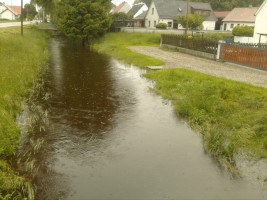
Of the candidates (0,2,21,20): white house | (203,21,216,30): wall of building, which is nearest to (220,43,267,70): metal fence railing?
(203,21,216,30): wall of building

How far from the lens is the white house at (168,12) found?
181 feet

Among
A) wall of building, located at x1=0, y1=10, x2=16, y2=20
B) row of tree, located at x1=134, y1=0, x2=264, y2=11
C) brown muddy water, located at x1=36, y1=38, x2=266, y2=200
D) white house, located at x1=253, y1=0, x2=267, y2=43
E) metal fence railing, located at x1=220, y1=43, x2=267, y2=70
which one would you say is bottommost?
brown muddy water, located at x1=36, y1=38, x2=266, y2=200

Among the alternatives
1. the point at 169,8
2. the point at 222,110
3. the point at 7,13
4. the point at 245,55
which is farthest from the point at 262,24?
the point at 7,13

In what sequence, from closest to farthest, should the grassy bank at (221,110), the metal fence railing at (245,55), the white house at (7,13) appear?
the grassy bank at (221,110) → the metal fence railing at (245,55) → the white house at (7,13)

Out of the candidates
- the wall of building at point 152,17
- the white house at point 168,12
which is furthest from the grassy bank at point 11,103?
the wall of building at point 152,17

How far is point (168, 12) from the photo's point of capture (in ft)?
185

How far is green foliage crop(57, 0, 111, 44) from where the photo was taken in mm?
34750

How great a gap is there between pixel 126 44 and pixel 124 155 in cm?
2811

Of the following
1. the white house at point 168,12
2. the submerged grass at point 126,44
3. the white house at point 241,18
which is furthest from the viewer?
the white house at point 241,18

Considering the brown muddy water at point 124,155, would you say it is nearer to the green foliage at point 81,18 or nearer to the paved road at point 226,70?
the paved road at point 226,70

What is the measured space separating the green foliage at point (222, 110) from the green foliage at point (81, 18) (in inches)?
897

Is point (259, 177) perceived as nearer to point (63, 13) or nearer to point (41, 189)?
point (41, 189)

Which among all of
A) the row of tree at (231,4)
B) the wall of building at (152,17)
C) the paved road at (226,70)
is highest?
the row of tree at (231,4)

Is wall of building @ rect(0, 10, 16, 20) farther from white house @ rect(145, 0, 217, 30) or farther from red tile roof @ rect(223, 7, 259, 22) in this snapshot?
red tile roof @ rect(223, 7, 259, 22)
